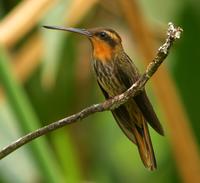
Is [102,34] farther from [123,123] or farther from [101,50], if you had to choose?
[123,123]

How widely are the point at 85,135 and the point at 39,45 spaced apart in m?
0.65

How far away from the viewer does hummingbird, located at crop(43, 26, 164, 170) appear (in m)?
2.38

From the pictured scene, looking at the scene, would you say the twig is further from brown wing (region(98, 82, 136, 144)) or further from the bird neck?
brown wing (region(98, 82, 136, 144))

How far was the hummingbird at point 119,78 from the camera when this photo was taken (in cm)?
238

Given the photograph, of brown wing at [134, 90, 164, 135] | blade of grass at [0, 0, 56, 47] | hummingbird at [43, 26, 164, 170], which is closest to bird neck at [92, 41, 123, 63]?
hummingbird at [43, 26, 164, 170]

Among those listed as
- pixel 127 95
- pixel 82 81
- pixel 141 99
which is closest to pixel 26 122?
pixel 141 99

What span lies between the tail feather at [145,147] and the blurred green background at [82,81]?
0.42 m

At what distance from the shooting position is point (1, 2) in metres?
4.12

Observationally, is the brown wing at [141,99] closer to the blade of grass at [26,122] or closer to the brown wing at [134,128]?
the brown wing at [134,128]

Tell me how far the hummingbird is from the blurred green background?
1.27 feet

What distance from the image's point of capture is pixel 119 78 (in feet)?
8.10

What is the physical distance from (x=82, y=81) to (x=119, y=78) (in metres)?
1.65

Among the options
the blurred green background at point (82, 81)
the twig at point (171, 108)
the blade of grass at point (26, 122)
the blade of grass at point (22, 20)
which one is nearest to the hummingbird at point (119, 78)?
the blade of grass at point (26, 122)

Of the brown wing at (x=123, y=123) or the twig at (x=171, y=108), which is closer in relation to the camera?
the brown wing at (x=123, y=123)
